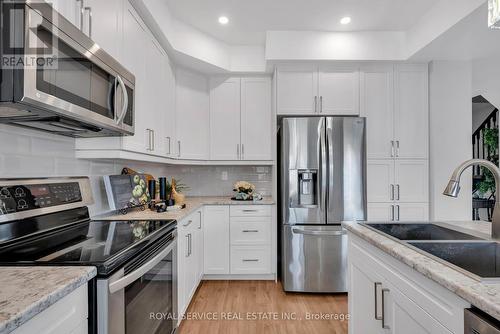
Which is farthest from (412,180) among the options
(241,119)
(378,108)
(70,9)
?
(70,9)

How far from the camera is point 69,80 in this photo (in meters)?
1.08

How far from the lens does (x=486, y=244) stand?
3.56 feet

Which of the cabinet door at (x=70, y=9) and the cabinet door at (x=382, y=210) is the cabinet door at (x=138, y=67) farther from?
the cabinet door at (x=382, y=210)

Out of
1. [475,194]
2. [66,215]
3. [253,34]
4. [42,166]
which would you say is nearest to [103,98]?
[42,166]

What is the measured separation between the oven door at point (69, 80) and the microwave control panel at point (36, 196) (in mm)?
429

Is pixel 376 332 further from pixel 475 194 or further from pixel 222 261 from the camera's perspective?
pixel 475 194

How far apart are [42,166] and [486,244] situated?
212cm

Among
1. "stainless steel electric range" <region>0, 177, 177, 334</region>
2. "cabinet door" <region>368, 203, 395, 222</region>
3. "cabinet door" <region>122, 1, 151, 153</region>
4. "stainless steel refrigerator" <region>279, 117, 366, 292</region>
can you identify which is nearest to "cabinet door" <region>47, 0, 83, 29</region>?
"cabinet door" <region>122, 1, 151, 153</region>

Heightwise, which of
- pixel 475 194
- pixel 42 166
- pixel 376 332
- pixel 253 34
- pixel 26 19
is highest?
pixel 253 34

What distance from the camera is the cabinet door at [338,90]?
2.91 m

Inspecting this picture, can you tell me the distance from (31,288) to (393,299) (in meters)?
A: 1.23

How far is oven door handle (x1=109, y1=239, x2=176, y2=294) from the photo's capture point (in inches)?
37.8

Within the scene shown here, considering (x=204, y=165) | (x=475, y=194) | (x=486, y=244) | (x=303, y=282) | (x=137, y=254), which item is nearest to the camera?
(x=486, y=244)

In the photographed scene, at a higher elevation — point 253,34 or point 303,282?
point 253,34
